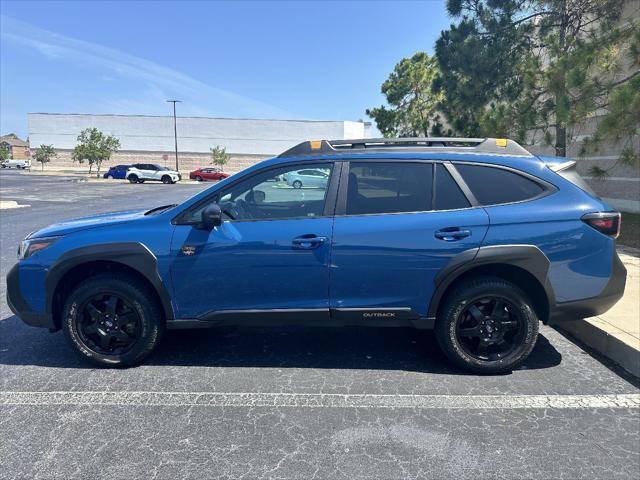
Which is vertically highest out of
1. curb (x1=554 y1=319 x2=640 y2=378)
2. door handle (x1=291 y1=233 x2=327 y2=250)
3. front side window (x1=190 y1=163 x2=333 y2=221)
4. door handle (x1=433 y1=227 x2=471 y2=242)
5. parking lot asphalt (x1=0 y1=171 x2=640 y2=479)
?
front side window (x1=190 y1=163 x2=333 y2=221)

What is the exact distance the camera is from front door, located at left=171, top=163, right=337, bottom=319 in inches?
129

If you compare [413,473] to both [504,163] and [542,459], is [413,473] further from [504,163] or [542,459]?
[504,163]

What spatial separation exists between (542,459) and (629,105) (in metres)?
6.65

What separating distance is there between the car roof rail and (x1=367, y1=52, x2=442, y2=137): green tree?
2614 cm

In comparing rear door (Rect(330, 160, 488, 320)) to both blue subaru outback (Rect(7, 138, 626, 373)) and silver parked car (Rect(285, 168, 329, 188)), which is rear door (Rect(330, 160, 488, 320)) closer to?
blue subaru outback (Rect(7, 138, 626, 373))

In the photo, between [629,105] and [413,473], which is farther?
[629,105]

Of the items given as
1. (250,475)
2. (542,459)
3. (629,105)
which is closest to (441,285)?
(542,459)

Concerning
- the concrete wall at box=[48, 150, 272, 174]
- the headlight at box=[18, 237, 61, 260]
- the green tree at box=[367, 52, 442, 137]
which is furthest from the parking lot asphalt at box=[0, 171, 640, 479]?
the concrete wall at box=[48, 150, 272, 174]

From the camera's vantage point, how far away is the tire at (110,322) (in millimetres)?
3451

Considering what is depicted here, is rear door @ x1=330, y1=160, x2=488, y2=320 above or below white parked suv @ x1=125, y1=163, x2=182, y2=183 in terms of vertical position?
below

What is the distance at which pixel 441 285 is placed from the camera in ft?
10.8

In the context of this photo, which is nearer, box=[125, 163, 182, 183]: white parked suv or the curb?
the curb

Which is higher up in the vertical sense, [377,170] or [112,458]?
[377,170]

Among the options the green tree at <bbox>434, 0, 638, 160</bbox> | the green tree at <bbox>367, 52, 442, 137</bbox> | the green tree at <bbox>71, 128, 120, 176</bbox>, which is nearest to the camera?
the green tree at <bbox>434, 0, 638, 160</bbox>
